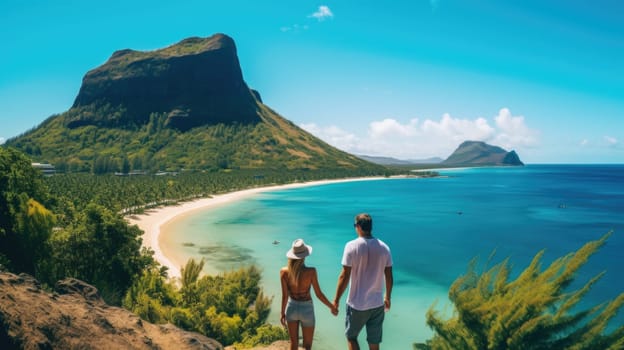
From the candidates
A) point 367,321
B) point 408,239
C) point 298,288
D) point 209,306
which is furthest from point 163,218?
point 367,321

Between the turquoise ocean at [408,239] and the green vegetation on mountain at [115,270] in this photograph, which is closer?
the green vegetation on mountain at [115,270]

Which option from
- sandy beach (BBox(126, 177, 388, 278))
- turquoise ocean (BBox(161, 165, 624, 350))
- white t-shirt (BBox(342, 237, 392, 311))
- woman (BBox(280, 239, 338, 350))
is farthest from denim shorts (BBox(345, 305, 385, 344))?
sandy beach (BBox(126, 177, 388, 278))

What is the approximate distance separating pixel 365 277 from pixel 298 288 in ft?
4.40

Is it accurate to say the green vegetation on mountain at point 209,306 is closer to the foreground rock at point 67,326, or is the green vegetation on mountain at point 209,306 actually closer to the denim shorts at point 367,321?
the foreground rock at point 67,326

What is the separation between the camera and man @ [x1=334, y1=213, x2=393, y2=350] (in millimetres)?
6754

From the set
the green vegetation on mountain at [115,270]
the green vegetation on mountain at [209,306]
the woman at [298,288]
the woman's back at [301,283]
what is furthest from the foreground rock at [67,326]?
the green vegetation on mountain at [115,270]

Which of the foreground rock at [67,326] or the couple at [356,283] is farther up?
the couple at [356,283]

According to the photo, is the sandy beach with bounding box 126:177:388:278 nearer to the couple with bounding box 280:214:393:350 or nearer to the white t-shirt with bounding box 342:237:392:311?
the couple with bounding box 280:214:393:350

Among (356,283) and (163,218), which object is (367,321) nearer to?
(356,283)

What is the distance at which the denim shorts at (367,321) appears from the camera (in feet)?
23.4

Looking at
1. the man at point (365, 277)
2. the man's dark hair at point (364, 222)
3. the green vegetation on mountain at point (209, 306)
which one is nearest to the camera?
the man's dark hair at point (364, 222)

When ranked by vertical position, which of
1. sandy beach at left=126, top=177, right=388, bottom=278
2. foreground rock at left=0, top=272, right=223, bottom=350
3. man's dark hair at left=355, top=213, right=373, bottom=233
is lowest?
sandy beach at left=126, top=177, right=388, bottom=278

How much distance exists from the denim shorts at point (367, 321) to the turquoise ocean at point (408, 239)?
36.1 ft

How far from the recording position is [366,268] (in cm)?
686
